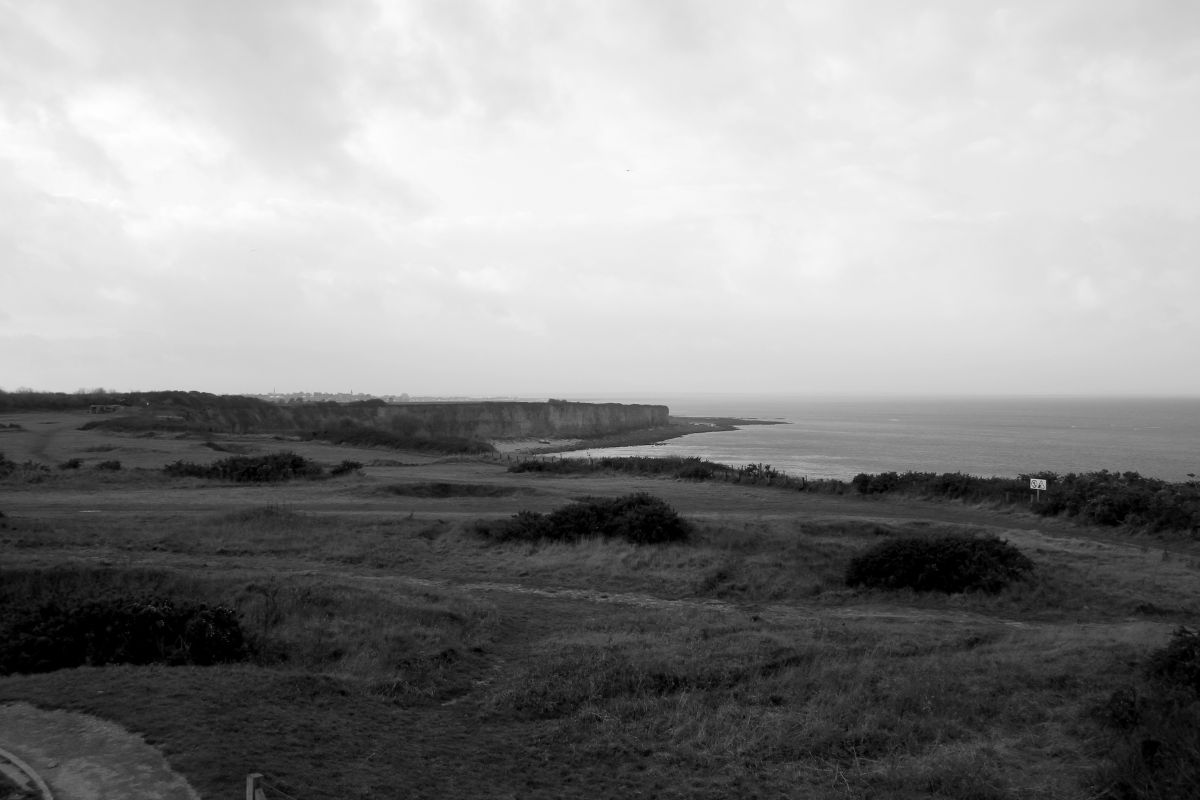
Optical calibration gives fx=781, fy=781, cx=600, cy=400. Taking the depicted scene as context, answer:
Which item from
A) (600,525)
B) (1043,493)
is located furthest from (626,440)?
(600,525)

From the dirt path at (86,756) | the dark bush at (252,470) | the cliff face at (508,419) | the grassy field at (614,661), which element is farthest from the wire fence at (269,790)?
the cliff face at (508,419)

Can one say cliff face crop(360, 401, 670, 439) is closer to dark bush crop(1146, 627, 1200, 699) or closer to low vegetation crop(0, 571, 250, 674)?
low vegetation crop(0, 571, 250, 674)

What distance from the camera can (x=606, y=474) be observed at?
40.7m

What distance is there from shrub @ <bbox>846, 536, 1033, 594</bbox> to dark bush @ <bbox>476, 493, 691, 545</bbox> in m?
5.22

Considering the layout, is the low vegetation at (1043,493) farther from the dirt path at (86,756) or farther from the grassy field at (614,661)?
the dirt path at (86,756)

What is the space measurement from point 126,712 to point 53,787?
1591mm

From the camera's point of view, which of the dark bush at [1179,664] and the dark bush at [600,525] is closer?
the dark bush at [1179,664]

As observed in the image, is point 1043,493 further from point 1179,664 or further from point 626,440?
point 626,440

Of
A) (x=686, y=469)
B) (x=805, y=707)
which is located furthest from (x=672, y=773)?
(x=686, y=469)

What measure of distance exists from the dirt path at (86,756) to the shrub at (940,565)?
45.7 ft

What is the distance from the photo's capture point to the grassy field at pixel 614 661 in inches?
278

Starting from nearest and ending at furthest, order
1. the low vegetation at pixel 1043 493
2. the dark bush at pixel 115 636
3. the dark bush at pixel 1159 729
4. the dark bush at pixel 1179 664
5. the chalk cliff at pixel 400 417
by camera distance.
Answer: the dark bush at pixel 1159 729 → the dark bush at pixel 1179 664 → the dark bush at pixel 115 636 → the low vegetation at pixel 1043 493 → the chalk cliff at pixel 400 417

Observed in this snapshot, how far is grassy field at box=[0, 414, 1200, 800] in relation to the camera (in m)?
7.07

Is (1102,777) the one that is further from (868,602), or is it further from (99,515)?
(99,515)
